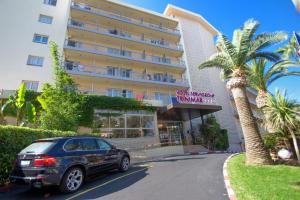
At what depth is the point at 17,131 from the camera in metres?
8.27

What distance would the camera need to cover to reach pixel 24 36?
2161 centimetres

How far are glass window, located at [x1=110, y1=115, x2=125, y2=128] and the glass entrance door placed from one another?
5617 mm

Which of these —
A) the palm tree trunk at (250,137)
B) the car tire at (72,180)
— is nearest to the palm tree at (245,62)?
the palm tree trunk at (250,137)

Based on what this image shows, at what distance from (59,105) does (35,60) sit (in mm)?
10238

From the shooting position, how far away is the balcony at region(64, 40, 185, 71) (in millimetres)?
23750

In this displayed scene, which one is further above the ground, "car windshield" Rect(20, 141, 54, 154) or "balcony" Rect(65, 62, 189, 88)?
"balcony" Rect(65, 62, 189, 88)

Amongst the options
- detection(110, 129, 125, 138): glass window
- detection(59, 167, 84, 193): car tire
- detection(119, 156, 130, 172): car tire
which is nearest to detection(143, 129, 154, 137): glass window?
detection(110, 129, 125, 138): glass window

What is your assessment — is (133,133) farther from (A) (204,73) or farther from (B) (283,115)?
(A) (204,73)

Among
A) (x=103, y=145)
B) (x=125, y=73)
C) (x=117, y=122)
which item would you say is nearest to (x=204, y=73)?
(x=125, y=73)

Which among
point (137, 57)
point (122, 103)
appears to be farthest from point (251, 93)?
point (122, 103)

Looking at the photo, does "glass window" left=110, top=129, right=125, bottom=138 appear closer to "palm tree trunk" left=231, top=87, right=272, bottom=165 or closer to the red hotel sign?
the red hotel sign

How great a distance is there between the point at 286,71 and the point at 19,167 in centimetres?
1684

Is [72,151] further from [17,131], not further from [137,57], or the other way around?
[137,57]

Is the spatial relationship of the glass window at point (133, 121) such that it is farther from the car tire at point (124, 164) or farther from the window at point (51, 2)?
the window at point (51, 2)
